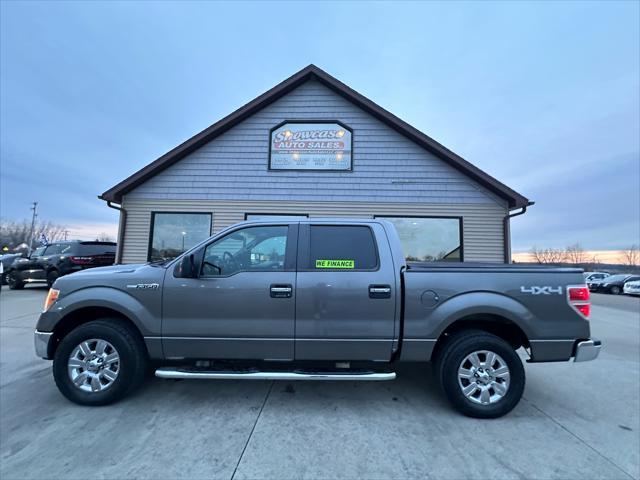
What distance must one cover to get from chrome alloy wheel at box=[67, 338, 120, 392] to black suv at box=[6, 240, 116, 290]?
35.0 ft

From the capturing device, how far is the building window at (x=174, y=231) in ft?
28.1

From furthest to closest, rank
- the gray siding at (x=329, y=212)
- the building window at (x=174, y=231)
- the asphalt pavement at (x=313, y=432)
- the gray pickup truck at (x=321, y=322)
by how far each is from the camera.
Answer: the building window at (x=174, y=231), the gray siding at (x=329, y=212), the gray pickup truck at (x=321, y=322), the asphalt pavement at (x=313, y=432)

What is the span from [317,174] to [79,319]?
21.0 ft

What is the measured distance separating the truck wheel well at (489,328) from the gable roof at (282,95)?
19.4 ft

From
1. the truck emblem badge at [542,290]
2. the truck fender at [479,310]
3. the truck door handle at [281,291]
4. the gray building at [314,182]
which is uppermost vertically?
the gray building at [314,182]

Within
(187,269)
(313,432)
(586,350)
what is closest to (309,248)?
(187,269)

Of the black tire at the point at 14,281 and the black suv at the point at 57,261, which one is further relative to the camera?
the black tire at the point at 14,281

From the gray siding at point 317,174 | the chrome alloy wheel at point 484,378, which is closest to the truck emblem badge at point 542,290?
A: the chrome alloy wheel at point 484,378

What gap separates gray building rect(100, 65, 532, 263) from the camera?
8.37 m

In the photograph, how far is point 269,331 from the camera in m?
3.09

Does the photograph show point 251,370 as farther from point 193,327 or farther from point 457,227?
point 457,227

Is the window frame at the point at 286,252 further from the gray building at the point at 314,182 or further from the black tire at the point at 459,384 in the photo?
the gray building at the point at 314,182

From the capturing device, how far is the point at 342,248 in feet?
10.7

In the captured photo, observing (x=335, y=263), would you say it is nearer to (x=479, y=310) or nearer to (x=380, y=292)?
(x=380, y=292)
